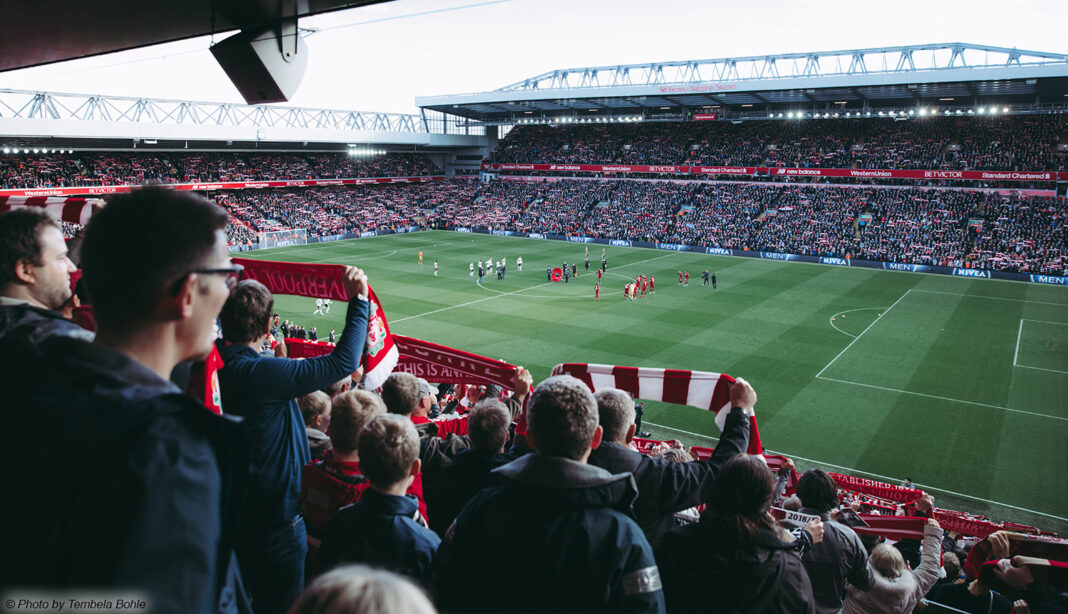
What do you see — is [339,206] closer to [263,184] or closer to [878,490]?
[263,184]

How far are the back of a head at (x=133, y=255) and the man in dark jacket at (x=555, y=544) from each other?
1581mm

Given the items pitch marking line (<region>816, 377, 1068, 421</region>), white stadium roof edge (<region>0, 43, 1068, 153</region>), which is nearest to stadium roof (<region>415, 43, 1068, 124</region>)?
white stadium roof edge (<region>0, 43, 1068, 153</region>)

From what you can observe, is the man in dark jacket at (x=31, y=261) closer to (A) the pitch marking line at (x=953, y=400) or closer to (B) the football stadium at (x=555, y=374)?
(B) the football stadium at (x=555, y=374)

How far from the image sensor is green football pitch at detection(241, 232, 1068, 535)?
16.2 metres

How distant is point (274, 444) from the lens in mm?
4137

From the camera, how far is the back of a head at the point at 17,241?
10.4ft

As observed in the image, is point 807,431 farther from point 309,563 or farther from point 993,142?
point 993,142

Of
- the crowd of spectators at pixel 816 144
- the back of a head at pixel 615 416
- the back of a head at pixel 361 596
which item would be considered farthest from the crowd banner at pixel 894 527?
the crowd of spectators at pixel 816 144

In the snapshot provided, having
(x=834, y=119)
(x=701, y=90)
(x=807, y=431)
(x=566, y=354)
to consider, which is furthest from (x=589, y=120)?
(x=807, y=431)

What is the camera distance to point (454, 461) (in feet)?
14.9

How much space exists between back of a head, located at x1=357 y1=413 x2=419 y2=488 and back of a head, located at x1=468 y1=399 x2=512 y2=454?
1.01m

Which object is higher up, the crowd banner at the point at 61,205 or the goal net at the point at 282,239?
the crowd banner at the point at 61,205

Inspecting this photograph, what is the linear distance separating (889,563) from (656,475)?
2.78 metres

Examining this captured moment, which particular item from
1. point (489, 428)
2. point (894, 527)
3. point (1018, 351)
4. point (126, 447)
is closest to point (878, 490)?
point (894, 527)
